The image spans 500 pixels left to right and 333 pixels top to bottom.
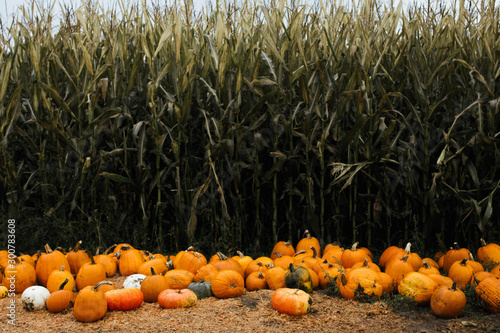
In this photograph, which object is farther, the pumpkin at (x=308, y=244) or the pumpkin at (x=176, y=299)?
the pumpkin at (x=308, y=244)

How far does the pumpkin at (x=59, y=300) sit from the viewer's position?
3121 millimetres

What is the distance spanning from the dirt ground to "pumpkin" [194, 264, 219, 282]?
27 cm

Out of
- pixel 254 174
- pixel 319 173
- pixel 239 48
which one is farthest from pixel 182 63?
pixel 319 173

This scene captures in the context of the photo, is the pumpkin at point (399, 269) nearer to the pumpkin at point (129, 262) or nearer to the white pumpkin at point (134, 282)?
the white pumpkin at point (134, 282)

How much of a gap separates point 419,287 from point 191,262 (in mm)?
1663

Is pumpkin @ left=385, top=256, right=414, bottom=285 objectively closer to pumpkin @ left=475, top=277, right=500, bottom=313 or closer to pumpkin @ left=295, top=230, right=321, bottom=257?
pumpkin @ left=475, top=277, right=500, bottom=313

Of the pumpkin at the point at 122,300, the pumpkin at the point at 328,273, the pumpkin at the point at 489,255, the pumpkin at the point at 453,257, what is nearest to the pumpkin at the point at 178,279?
the pumpkin at the point at 122,300

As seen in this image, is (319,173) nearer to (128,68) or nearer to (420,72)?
(420,72)

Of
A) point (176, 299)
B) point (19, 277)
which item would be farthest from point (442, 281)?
point (19, 277)

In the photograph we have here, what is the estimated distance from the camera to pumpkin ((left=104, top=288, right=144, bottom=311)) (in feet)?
10.3

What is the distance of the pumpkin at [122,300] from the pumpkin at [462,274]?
2188mm

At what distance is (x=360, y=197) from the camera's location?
15.4 ft

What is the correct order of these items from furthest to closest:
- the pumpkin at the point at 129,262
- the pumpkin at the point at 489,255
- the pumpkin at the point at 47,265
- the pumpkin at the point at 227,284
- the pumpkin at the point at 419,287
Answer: the pumpkin at the point at 129,262, the pumpkin at the point at 489,255, the pumpkin at the point at 47,265, the pumpkin at the point at 227,284, the pumpkin at the point at 419,287

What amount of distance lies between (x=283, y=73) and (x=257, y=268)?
1835 mm
